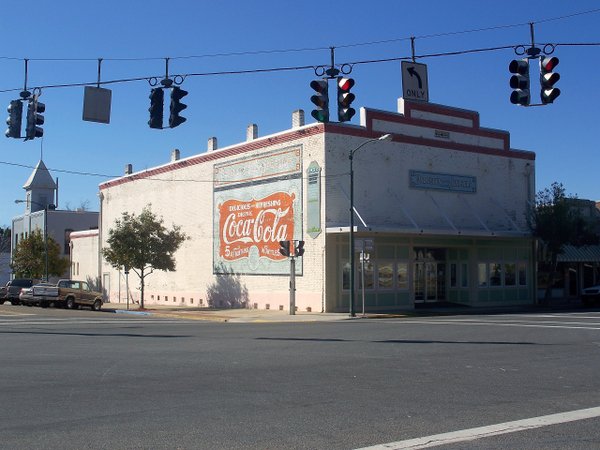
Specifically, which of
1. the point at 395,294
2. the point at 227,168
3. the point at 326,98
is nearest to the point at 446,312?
the point at 395,294

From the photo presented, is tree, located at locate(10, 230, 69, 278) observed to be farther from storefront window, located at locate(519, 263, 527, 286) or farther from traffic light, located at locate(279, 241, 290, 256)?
storefront window, located at locate(519, 263, 527, 286)

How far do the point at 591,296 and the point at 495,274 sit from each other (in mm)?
5057

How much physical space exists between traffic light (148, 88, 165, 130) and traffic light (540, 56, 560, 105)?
9.27 meters

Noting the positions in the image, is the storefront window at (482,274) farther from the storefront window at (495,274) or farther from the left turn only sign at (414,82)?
the left turn only sign at (414,82)

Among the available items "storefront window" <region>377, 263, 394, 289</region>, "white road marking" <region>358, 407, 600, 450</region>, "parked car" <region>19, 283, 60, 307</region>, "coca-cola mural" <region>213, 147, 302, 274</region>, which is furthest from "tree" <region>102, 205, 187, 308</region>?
"white road marking" <region>358, 407, 600, 450</region>

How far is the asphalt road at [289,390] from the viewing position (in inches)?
307

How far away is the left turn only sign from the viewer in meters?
18.5

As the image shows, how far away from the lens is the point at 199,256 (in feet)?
136

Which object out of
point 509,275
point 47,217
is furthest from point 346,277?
point 47,217

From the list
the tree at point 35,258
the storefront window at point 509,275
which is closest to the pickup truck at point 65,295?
the tree at point 35,258

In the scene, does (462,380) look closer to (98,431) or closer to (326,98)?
(98,431)

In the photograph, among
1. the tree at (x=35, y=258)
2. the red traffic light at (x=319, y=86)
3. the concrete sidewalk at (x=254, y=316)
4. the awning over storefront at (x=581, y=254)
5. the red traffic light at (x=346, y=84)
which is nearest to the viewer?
the red traffic light at (x=346, y=84)

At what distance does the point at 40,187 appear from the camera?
74.9 metres

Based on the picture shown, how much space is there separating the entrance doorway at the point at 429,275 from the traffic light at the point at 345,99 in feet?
63.3
